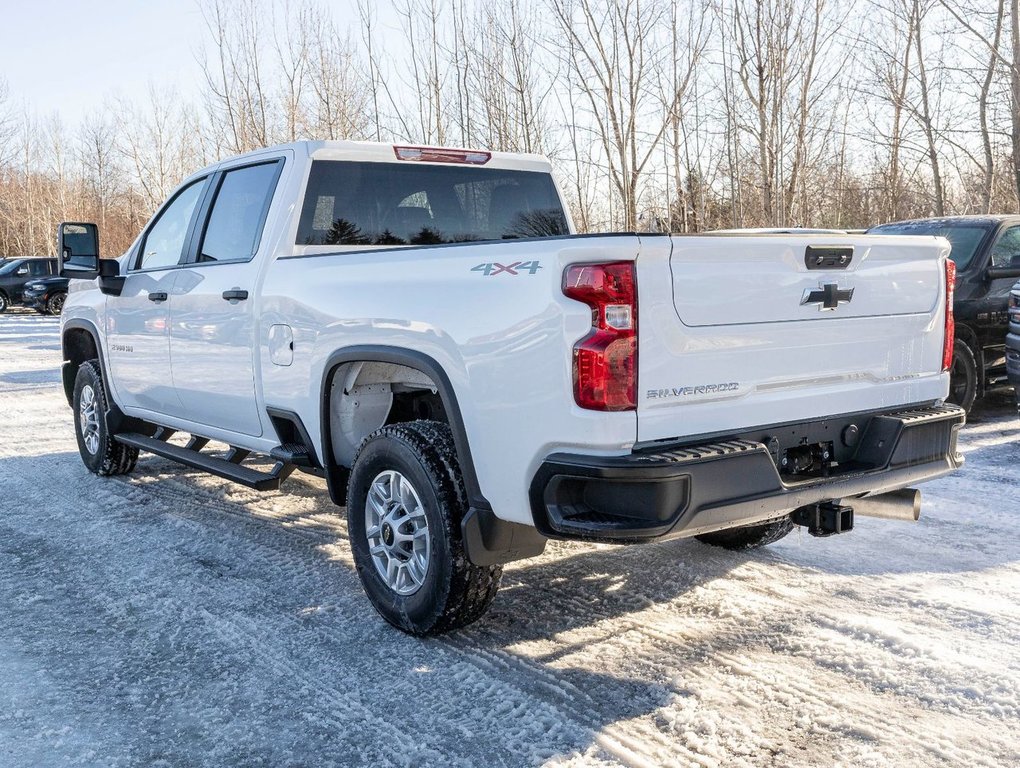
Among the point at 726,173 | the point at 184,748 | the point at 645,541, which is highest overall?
the point at 726,173

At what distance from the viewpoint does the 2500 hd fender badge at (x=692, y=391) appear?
121 inches

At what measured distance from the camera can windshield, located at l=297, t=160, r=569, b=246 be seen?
15.9ft

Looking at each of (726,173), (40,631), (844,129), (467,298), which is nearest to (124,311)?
(40,631)

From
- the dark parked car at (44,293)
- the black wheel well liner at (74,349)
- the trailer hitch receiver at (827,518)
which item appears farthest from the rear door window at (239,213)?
the dark parked car at (44,293)

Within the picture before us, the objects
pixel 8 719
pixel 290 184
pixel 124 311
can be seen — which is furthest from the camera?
pixel 124 311

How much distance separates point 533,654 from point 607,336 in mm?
1361

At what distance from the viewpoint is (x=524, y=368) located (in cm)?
320

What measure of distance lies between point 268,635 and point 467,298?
165cm

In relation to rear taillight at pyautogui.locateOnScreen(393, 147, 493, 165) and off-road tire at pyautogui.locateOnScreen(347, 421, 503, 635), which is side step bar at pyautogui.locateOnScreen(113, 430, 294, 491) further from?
rear taillight at pyautogui.locateOnScreen(393, 147, 493, 165)

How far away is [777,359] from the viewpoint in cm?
336

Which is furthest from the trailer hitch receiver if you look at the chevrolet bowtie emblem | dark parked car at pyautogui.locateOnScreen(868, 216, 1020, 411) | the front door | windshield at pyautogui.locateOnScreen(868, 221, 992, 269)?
windshield at pyautogui.locateOnScreen(868, 221, 992, 269)

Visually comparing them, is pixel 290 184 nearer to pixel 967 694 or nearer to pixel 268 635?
pixel 268 635

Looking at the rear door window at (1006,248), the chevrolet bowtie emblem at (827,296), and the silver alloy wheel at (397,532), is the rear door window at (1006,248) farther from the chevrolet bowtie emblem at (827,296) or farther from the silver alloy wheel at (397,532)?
the silver alloy wheel at (397,532)

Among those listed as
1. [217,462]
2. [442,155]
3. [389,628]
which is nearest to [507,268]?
[389,628]
